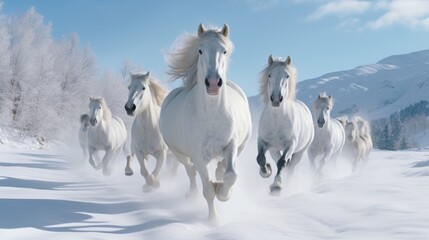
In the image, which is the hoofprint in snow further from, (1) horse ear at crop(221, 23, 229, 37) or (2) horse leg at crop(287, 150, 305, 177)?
(1) horse ear at crop(221, 23, 229, 37)

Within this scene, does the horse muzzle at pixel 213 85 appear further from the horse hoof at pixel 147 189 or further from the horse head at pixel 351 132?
the horse head at pixel 351 132

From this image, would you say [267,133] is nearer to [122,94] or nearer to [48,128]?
[48,128]

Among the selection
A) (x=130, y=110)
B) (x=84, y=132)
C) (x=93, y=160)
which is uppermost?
(x=84, y=132)

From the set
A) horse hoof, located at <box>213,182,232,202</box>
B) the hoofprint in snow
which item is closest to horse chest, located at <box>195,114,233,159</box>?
horse hoof, located at <box>213,182,232,202</box>

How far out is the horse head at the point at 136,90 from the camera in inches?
243

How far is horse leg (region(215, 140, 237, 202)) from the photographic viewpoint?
423 centimetres

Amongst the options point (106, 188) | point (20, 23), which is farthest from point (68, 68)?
point (106, 188)

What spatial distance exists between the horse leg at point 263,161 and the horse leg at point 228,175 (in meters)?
1.46

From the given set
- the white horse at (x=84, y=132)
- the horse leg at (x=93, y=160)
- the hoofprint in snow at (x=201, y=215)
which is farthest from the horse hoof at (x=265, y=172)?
the white horse at (x=84, y=132)

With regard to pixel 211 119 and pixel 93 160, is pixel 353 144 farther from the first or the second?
pixel 211 119

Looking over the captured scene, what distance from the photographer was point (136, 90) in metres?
6.69

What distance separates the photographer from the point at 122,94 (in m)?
33.1

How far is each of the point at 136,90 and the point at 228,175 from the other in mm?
3074

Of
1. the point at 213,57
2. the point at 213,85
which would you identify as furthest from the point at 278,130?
the point at 213,85
